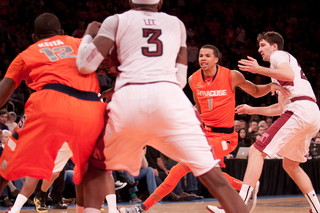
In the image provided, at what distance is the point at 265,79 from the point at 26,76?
40.7 ft

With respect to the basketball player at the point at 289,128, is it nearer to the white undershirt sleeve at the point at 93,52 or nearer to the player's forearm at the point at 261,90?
the player's forearm at the point at 261,90

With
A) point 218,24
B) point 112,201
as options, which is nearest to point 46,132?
→ point 112,201

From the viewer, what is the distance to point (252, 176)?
4.25 meters

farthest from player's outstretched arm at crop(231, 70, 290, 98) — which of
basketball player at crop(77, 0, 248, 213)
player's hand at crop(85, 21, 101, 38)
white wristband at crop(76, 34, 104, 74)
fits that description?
white wristband at crop(76, 34, 104, 74)

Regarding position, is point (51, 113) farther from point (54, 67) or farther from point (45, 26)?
point (45, 26)

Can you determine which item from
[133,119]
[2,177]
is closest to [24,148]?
[2,177]

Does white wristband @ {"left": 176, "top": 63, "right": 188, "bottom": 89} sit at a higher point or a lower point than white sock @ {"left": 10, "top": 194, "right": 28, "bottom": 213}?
higher

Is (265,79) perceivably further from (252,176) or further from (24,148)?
(24,148)

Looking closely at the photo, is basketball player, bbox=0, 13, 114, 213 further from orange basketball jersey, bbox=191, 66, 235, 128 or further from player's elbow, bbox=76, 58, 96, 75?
orange basketball jersey, bbox=191, 66, 235, 128

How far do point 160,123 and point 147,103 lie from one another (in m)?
0.16

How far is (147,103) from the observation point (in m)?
2.49

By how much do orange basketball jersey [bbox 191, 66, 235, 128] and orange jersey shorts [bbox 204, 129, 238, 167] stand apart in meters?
0.14

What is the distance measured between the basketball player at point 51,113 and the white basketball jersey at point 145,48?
28 cm

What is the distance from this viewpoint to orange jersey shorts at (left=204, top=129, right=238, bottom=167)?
504 cm
